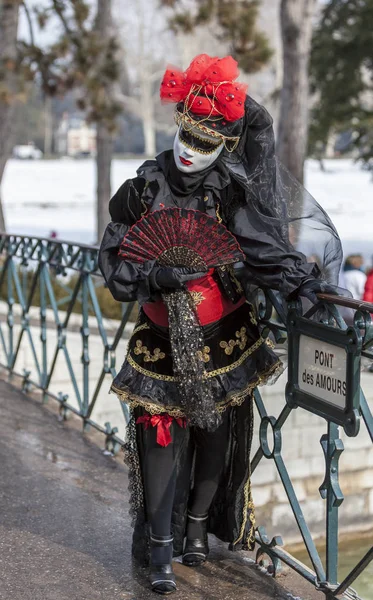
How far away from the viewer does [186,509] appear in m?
3.31

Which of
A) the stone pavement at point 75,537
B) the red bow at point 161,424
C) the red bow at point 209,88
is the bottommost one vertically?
the stone pavement at point 75,537

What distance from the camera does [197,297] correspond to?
3.01 meters

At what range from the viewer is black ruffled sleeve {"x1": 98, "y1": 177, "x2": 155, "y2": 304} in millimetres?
2945

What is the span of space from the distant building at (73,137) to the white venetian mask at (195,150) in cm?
7291

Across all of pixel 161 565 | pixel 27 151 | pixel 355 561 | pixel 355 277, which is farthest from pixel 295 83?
pixel 27 151

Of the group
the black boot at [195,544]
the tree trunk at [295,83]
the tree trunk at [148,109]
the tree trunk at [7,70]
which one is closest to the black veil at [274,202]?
the black boot at [195,544]

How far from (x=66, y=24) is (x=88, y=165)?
39296 millimetres

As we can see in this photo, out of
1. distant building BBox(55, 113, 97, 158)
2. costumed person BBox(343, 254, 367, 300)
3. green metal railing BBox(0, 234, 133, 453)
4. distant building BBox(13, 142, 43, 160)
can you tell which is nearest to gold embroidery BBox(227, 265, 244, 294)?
green metal railing BBox(0, 234, 133, 453)

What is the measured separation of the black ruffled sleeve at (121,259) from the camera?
2.95m

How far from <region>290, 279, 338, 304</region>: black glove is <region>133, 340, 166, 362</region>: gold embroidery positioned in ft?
1.67

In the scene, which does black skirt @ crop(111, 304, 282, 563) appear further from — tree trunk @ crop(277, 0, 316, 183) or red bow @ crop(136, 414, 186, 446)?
tree trunk @ crop(277, 0, 316, 183)

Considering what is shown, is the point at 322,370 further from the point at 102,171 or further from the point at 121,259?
the point at 102,171

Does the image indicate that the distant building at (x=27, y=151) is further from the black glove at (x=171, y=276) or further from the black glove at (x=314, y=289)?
the black glove at (x=314, y=289)

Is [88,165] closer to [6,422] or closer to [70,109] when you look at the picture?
[70,109]
